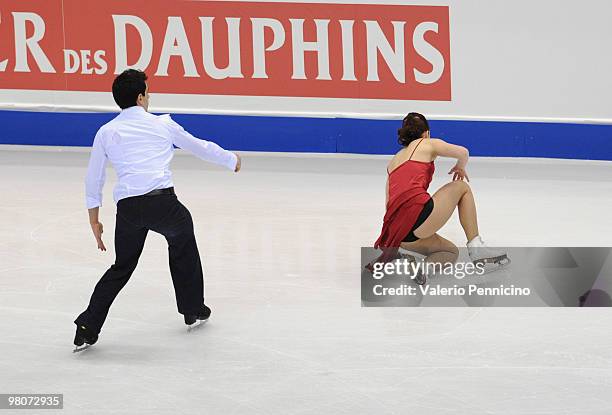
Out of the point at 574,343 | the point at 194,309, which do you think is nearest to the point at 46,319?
the point at 194,309

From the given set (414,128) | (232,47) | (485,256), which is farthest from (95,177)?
(232,47)

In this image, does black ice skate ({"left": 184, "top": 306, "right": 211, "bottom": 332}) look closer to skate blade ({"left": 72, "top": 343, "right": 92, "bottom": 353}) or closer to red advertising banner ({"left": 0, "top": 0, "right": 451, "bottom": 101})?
skate blade ({"left": 72, "top": 343, "right": 92, "bottom": 353})

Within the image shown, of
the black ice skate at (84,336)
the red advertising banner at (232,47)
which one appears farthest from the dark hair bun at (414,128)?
the red advertising banner at (232,47)

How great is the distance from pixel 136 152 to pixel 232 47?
5.69 metres

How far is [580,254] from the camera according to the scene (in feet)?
24.3

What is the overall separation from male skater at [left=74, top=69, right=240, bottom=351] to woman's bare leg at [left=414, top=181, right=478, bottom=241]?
1685 mm

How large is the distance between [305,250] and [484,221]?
1516 mm

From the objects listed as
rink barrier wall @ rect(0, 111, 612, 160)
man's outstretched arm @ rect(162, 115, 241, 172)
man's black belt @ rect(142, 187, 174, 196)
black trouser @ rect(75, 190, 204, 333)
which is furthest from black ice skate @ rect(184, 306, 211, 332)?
rink barrier wall @ rect(0, 111, 612, 160)

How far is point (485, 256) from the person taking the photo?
6.87 m

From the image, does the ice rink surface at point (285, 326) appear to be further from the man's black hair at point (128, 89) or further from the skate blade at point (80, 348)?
the man's black hair at point (128, 89)

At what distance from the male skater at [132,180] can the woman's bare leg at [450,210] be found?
66.3 inches

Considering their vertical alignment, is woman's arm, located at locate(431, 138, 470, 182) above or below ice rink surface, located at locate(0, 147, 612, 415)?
above

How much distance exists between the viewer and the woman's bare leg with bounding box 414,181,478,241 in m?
6.77

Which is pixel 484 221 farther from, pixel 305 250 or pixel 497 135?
pixel 497 135
